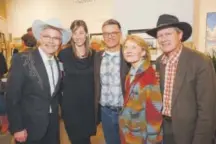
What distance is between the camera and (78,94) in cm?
237

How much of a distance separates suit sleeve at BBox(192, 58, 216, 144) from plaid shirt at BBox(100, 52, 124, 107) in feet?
2.34

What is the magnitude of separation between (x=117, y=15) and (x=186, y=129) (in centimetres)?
219

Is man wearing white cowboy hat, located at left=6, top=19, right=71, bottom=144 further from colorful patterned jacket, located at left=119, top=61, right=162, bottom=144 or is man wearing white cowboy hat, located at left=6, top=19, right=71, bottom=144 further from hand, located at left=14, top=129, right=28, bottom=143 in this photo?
colorful patterned jacket, located at left=119, top=61, right=162, bottom=144

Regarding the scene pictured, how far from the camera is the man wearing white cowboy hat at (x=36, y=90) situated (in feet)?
6.43

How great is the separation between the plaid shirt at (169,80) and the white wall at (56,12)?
3513 mm

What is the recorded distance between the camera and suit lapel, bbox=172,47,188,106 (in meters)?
1.82

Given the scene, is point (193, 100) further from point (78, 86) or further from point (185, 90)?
point (78, 86)

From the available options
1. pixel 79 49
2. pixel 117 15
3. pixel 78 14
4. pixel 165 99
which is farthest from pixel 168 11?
pixel 78 14

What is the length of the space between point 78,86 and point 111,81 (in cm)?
32

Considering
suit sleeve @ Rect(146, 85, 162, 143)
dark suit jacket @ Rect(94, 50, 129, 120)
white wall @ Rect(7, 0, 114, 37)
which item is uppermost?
white wall @ Rect(7, 0, 114, 37)

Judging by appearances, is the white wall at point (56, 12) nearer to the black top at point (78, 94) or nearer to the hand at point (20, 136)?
the black top at point (78, 94)

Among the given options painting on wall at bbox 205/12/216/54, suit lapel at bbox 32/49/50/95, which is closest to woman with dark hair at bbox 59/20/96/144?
suit lapel at bbox 32/49/50/95


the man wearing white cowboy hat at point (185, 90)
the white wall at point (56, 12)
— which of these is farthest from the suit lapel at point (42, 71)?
the white wall at point (56, 12)

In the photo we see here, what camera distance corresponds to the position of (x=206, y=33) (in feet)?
11.8
